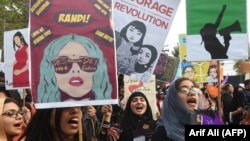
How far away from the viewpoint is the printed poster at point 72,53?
142 inches

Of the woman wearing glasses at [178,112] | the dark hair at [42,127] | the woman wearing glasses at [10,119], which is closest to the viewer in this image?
the dark hair at [42,127]

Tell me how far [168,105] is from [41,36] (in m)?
1.36

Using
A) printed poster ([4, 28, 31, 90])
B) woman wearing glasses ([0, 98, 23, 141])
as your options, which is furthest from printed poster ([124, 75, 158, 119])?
woman wearing glasses ([0, 98, 23, 141])

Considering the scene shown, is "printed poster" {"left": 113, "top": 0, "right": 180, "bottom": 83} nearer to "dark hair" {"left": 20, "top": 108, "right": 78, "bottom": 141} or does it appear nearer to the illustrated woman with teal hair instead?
the illustrated woman with teal hair

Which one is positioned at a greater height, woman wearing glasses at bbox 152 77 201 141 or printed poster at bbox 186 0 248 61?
printed poster at bbox 186 0 248 61

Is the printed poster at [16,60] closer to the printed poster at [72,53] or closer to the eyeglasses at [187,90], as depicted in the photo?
the eyeglasses at [187,90]

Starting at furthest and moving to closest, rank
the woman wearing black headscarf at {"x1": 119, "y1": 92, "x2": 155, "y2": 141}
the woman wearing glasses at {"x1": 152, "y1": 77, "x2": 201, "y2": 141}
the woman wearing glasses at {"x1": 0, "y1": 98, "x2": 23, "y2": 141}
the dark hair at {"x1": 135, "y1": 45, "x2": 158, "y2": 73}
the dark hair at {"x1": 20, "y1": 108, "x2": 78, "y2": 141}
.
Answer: the dark hair at {"x1": 135, "y1": 45, "x2": 158, "y2": 73} → the woman wearing black headscarf at {"x1": 119, "y1": 92, "x2": 155, "y2": 141} → the woman wearing glasses at {"x1": 152, "y1": 77, "x2": 201, "y2": 141} → the woman wearing glasses at {"x1": 0, "y1": 98, "x2": 23, "y2": 141} → the dark hair at {"x1": 20, "y1": 108, "x2": 78, "y2": 141}

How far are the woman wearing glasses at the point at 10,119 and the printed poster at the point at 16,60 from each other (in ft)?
9.69

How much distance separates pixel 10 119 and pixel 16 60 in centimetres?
352

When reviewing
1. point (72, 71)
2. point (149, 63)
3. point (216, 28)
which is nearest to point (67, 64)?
point (72, 71)

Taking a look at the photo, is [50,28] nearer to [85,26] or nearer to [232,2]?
[85,26]

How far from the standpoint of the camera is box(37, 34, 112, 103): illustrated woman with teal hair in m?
3.62

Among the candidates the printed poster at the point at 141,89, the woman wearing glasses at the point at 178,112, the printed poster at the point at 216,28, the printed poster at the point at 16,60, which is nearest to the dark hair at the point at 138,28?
the printed poster at the point at 216,28

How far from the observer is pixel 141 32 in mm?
5656
